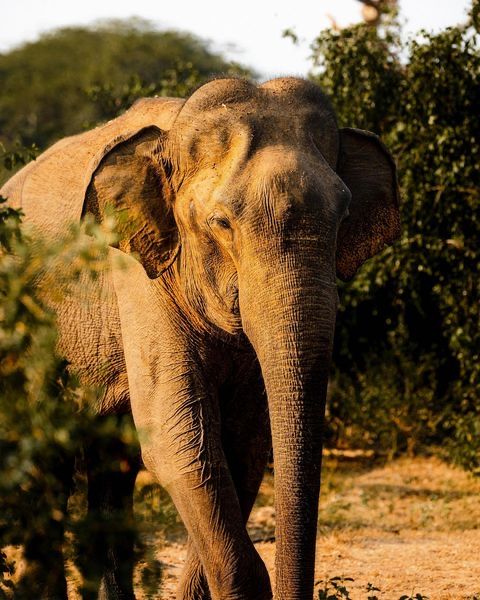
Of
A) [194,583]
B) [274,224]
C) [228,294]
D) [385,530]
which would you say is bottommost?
[385,530]

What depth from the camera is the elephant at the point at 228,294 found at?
435cm

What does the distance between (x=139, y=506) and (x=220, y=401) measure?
3.52 meters

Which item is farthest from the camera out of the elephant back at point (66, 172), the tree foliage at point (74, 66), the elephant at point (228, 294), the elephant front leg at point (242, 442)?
the tree foliage at point (74, 66)

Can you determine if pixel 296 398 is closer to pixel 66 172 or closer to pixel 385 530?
pixel 66 172

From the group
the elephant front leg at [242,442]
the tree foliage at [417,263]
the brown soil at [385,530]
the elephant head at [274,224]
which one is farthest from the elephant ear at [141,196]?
the tree foliage at [417,263]

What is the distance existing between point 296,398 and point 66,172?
219cm

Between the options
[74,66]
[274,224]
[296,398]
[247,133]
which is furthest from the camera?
[74,66]

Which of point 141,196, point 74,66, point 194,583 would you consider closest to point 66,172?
point 141,196

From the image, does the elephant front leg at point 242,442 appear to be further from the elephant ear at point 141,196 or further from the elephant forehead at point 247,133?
the elephant forehead at point 247,133

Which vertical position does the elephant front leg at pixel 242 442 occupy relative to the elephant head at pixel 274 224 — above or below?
below

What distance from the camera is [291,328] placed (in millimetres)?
4363

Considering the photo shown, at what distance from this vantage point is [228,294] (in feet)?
15.7

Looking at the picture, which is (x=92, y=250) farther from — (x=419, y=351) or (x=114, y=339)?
(x=419, y=351)

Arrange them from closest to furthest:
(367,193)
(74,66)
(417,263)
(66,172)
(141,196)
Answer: (141,196), (367,193), (66,172), (417,263), (74,66)
